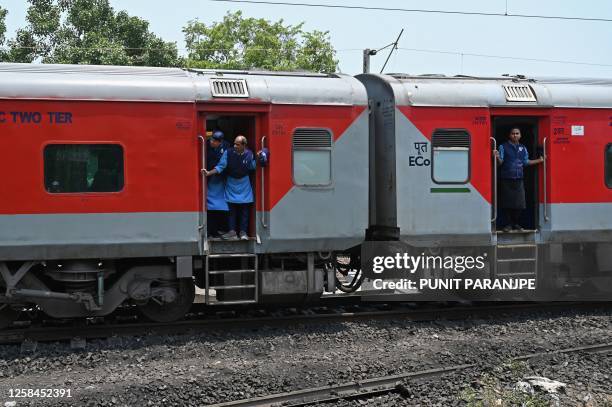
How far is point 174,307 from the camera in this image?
367 inches

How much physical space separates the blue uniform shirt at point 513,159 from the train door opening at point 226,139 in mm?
3889

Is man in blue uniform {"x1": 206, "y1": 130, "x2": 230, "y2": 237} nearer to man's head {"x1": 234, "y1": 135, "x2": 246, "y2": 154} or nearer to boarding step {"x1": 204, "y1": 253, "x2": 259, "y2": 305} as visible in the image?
man's head {"x1": 234, "y1": 135, "x2": 246, "y2": 154}

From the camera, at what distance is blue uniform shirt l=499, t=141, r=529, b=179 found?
10258mm

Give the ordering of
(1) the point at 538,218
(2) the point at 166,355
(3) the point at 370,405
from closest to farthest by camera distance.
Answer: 1. (3) the point at 370,405
2. (2) the point at 166,355
3. (1) the point at 538,218

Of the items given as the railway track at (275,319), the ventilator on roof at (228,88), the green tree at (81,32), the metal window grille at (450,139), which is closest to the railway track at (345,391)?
the railway track at (275,319)

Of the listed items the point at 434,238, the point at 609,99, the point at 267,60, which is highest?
the point at 267,60

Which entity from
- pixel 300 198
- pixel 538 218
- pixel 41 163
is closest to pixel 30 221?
pixel 41 163

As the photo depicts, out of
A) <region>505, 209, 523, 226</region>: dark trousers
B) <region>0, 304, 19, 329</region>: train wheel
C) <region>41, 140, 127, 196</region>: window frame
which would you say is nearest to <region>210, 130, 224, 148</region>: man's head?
<region>41, 140, 127, 196</region>: window frame

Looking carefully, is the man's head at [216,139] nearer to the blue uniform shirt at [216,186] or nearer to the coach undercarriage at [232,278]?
the blue uniform shirt at [216,186]

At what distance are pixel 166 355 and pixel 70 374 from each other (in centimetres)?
114

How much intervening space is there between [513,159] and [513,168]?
0.49ft

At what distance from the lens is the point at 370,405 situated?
663 cm

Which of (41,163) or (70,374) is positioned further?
(41,163)

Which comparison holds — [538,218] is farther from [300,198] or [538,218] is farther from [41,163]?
[41,163]
